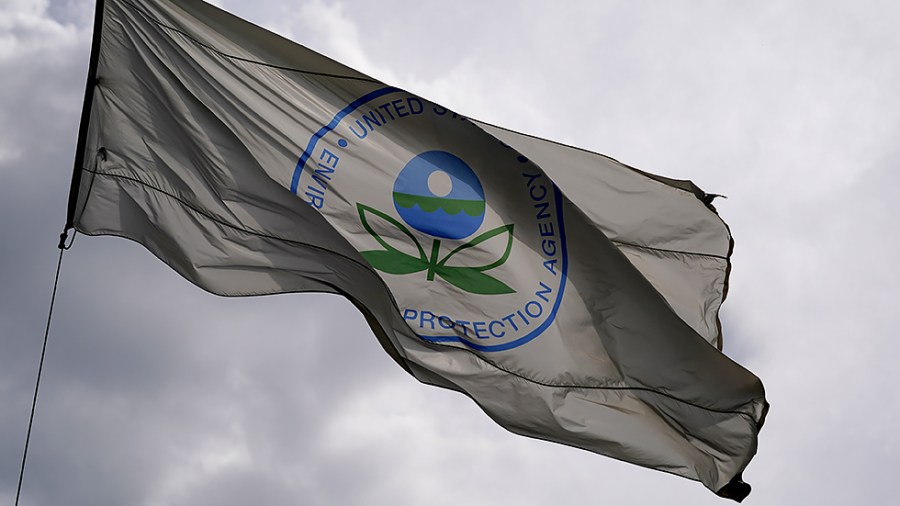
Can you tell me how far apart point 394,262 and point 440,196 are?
1.04m

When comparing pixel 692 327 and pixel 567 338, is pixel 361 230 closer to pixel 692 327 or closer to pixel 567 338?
pixel 567 338

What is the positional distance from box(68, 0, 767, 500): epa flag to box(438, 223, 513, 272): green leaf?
24 millimetres

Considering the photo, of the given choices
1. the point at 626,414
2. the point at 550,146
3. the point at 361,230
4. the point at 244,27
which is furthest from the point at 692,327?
the point at 244,27

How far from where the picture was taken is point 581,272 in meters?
15.5

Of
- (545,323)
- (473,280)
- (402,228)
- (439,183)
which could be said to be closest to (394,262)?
(402,228)

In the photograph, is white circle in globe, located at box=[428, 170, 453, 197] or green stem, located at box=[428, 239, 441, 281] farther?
white circle in globe, located at box=[428, 170, 453, 197]

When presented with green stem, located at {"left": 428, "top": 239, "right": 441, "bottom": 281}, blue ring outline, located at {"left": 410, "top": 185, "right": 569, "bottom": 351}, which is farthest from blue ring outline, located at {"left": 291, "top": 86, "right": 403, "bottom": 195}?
blue ring outline, located at {"left": 410, "top": 185, "right": 569, "bottom": 351}

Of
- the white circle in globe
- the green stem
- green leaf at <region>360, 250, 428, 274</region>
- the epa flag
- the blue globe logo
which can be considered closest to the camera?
green leaf at <region>360, 250, 428, 274</region>

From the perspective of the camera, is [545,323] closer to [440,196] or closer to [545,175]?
[545,175]

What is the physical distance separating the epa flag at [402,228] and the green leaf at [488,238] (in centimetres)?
2

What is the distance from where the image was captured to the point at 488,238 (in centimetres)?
1540

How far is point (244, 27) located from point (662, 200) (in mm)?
5316

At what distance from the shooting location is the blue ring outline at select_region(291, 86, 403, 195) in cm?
1473

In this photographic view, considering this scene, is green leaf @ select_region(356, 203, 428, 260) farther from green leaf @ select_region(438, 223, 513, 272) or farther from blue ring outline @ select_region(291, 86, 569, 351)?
blue ring outline @ select_region(291, 86, 569, 351)
